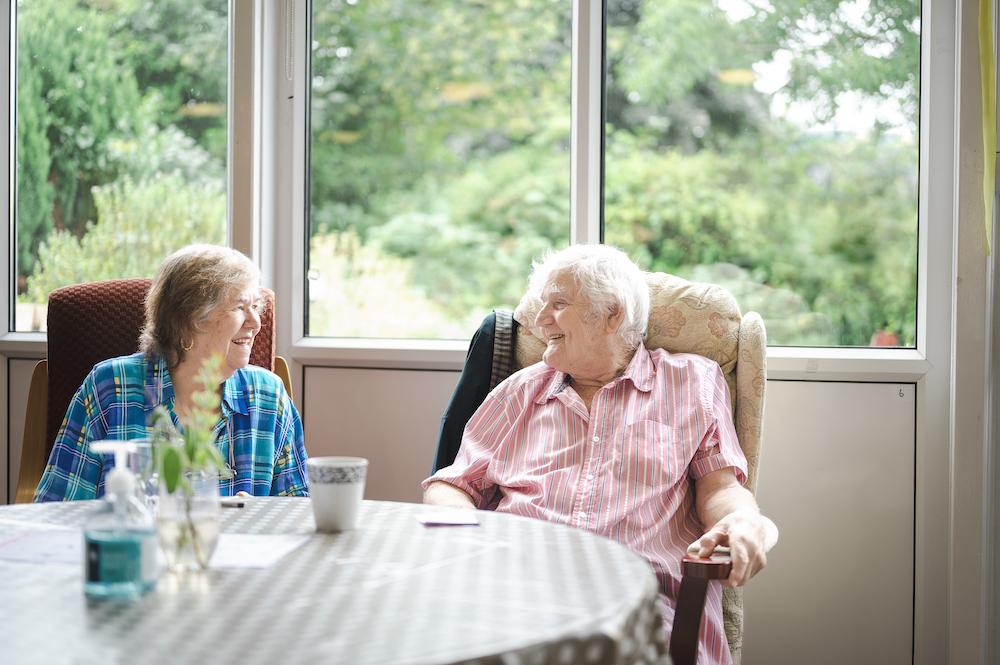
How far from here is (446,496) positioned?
2037 mm

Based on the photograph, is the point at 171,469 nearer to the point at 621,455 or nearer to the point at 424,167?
the point at 621,455

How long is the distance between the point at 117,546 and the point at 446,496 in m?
0.99

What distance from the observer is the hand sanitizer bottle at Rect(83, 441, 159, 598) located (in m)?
1.11

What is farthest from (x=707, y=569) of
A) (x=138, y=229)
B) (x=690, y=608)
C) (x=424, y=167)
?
(x=138, y=229)

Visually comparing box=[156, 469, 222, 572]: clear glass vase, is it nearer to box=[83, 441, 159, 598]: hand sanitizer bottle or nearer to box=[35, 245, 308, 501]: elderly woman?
box=[83, 441, 159, 598]: hand sanitizer bottle

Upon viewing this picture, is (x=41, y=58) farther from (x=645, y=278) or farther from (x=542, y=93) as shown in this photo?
(x=645, y=278)

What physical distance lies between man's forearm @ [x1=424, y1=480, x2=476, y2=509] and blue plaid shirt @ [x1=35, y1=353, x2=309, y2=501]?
1.06 ft

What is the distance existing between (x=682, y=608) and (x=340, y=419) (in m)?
1.61

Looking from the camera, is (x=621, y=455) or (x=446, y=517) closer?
(x=446, y=517)

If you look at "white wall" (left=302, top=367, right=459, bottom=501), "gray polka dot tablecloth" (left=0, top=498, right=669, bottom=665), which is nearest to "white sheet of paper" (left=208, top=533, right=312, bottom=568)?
"gray polka dot tablecloth" (left=0, top=498, right=669, bottom=665)

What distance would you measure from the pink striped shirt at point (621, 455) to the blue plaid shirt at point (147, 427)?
1.17ft

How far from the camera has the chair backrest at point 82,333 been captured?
235 cm

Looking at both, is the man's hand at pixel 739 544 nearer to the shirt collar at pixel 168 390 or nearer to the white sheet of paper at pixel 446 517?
the white sheet of paper at pixel 446 517

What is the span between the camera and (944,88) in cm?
253
